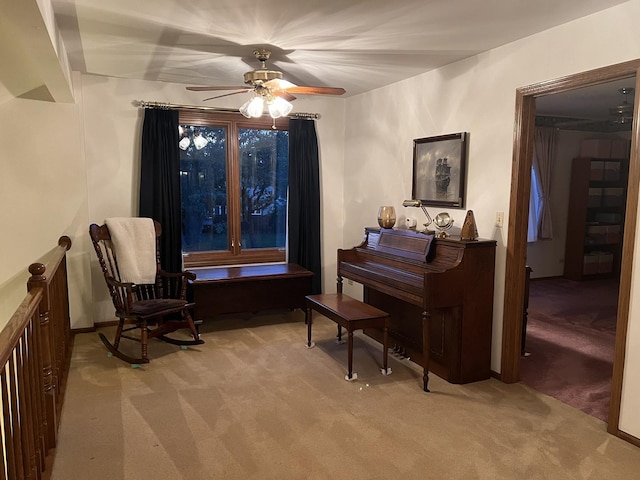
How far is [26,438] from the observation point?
182 centimetres

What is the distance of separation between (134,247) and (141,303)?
0.53 meters

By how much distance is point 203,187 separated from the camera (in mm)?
5047

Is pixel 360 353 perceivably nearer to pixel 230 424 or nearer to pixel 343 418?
pixel 343 418

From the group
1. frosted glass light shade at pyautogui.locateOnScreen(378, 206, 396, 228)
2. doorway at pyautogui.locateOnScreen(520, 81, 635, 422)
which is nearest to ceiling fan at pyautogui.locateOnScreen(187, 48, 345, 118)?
frosted glass light shade at pyautogui.locateOnScreen(378, 206, 396, 228)

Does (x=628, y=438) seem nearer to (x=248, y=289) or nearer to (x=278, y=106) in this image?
(x=278, y=106)

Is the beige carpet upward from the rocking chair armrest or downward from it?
downward

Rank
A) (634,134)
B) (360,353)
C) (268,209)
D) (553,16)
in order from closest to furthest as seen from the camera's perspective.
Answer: (634,134), (553,16), (360,353), (268,209)

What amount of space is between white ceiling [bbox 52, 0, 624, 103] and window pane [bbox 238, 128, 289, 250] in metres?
1.15

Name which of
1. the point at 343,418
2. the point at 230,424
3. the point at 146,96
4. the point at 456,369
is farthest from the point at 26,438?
the point at 146,96

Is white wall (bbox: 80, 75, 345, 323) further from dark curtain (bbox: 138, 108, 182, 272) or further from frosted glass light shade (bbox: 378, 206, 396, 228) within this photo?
frosted glass light shade (bbox: 378, 206, 396, 228)

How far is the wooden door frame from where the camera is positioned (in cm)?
259

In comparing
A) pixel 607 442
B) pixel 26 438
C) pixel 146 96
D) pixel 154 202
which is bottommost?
pixel 607 442

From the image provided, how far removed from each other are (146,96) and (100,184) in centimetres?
97

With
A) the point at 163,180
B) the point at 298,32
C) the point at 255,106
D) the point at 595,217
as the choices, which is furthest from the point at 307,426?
the point at 595,217
